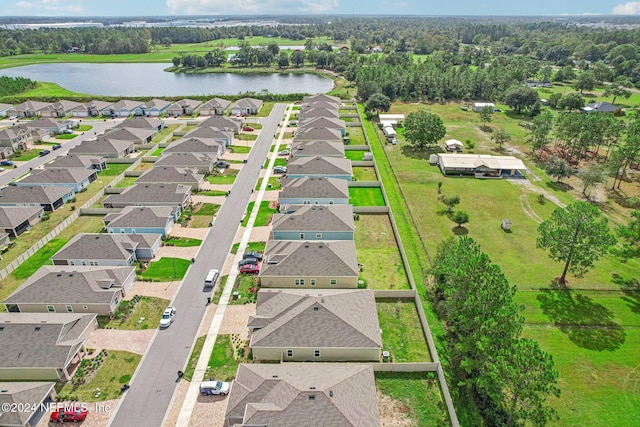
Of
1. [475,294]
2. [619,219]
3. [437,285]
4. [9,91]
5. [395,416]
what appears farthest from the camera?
[9,91]

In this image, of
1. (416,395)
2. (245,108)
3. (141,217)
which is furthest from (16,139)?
(416,395)

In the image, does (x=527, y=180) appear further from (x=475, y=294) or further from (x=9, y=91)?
(x=9, y=91)

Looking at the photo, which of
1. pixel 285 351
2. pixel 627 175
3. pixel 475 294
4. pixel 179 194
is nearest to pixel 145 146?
pixel 179 194

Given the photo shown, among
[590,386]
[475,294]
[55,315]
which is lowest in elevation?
[590,386]

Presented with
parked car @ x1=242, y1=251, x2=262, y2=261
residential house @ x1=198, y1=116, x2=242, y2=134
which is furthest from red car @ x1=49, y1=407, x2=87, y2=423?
residential house @ x1=198, y1=116, x2=242, y2=134

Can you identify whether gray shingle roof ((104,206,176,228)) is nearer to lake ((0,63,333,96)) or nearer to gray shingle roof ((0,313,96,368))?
gray shingle roof ((0,313,96,368))

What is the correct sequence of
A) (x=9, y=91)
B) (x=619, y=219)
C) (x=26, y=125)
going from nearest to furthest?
(x=619, y=219), (x=26, y=125), (x=9, y=91)

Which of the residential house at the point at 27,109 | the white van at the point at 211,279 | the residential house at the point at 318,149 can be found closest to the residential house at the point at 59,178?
the white van at the point at 211,279
